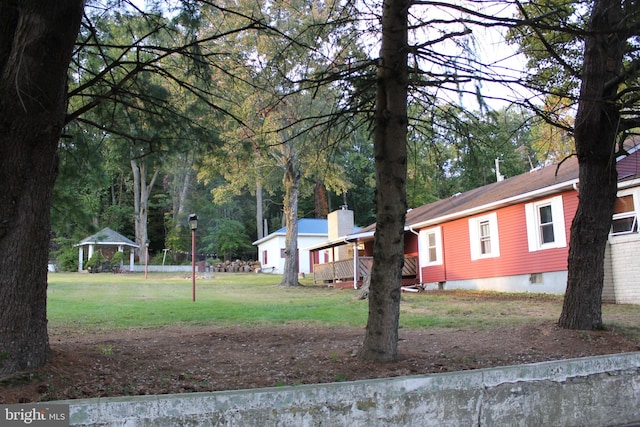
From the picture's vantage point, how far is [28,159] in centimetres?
443

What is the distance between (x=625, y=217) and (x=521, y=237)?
3.52 meters

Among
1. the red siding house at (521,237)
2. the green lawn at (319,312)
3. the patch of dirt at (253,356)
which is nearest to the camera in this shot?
the patch of dirt at (253,356)

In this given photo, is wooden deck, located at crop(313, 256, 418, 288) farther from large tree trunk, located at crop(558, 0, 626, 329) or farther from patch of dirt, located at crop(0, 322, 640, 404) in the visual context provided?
large tree trunk, located at crop(558, 0, 626, 329)

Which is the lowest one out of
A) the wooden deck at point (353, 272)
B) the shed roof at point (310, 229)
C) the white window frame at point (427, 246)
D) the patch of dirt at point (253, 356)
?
the patch of dirt at point (253, 356)

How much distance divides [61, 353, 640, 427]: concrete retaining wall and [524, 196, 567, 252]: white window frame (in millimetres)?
10051

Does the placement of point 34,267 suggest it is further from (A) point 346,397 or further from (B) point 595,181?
(B) point 595,181

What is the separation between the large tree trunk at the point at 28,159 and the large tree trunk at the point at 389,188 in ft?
10.3

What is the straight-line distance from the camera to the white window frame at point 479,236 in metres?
16.3

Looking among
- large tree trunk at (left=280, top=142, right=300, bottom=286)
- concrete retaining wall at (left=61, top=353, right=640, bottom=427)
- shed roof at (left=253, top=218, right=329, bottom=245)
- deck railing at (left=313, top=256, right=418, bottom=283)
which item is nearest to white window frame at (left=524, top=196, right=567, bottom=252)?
deck railing at (left=313, top=256, right=418, bottom=283)

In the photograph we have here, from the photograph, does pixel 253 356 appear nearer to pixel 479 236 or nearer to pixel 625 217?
pixel 625 217

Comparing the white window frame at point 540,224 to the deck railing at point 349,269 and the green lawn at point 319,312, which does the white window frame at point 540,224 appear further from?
the deck railing at point 349,269

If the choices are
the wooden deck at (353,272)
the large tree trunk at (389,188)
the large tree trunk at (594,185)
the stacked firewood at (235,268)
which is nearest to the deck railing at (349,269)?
the wooden deck at (353,272)

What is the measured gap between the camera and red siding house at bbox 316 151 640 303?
38.8 ft

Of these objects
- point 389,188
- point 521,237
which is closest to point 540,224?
point 521,237
